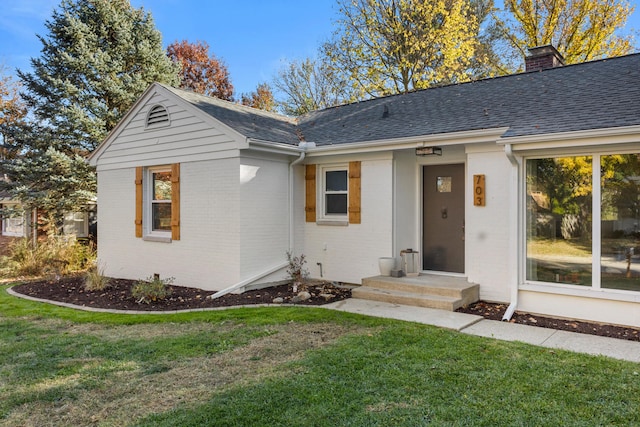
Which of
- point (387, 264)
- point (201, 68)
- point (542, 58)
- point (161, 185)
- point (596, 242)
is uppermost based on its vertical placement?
point (201, 68)

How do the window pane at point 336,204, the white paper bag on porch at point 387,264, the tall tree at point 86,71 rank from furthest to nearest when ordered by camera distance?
the tall tree at point 86,71
the window pane at point 336,204
the white paper bag on porch at point 387,264

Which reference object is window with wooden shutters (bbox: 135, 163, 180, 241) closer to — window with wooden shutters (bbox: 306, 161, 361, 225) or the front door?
window with wooden shutters (bbox: 306, 161, 361, 225)

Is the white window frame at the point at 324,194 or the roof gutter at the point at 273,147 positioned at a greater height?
the roof gutter at the point at 273,147

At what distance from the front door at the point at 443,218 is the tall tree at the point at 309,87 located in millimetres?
14235

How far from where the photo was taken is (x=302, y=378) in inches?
155

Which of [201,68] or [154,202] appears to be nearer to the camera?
[154,202]

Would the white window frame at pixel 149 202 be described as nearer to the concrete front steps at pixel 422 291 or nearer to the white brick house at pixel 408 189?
the white brick house at pixel 408 189

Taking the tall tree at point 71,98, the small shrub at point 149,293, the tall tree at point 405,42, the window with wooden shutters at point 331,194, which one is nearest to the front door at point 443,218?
the window with wooden shutters at point 331,194

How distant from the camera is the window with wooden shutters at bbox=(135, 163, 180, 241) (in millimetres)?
9860

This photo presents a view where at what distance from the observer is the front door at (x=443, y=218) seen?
319 inches

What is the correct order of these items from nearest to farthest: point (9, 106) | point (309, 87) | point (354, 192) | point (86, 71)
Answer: point (354, 192)
point (86, 71)
point (9, 106)
point (309, 87)

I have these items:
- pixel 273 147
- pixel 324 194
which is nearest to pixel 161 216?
pixel 273 147

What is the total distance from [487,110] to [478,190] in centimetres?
177

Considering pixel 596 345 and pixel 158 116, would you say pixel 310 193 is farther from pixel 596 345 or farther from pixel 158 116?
pixel 596 345
